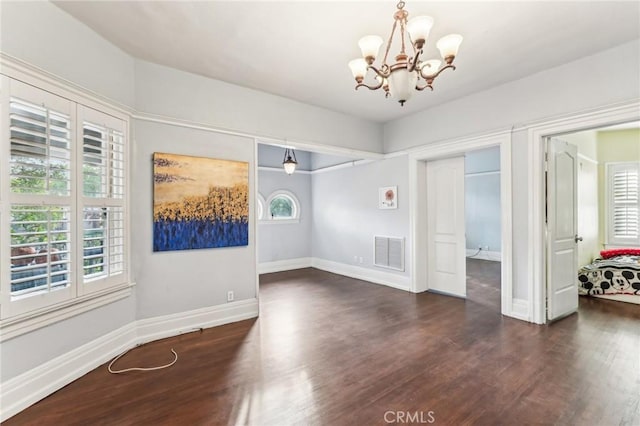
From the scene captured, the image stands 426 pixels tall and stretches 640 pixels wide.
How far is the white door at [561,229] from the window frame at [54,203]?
498cm

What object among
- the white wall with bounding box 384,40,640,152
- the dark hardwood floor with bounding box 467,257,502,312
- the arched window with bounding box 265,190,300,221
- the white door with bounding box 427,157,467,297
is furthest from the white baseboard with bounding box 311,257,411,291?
the white wall with bounding box 384,40,640,152

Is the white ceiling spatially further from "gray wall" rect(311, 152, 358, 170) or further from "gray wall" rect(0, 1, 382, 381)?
"gray wall" rect(311, 152, 358, 170)

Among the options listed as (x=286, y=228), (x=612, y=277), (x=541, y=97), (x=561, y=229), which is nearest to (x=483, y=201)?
(x=612, y=277)

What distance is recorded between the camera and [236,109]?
4012 millimetres

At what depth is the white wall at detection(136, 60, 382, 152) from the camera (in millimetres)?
3443

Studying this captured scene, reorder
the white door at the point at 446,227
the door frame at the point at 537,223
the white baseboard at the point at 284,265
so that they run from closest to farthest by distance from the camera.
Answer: the door frame at the point at 537,223
the white door at the point at 446,227
the white baseboard at the point at 284,265

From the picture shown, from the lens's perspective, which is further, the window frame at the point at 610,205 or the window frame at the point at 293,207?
the window frame at the point at 293,207

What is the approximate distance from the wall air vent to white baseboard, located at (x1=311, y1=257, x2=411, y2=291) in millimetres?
177

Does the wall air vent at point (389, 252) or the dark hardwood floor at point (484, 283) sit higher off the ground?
the wall air vent at point (389, 252)

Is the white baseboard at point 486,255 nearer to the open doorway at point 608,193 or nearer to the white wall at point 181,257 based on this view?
the open doorway at point 608,193

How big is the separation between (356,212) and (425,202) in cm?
151

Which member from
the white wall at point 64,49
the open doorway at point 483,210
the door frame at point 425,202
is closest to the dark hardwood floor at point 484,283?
the open doorway at point 483,210

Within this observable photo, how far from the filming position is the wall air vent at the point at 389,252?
5.48m

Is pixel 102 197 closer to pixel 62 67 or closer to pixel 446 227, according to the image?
pixel 62 67
